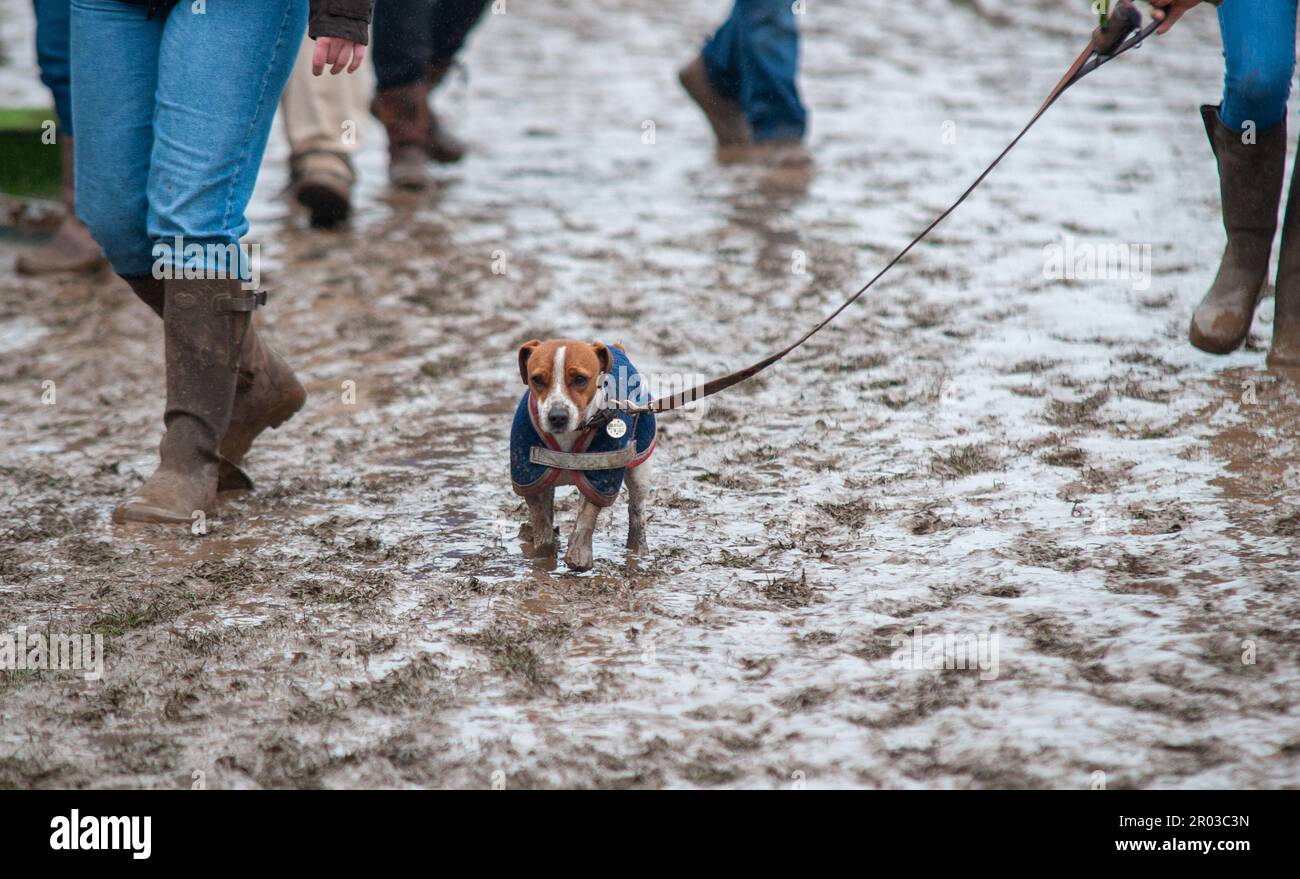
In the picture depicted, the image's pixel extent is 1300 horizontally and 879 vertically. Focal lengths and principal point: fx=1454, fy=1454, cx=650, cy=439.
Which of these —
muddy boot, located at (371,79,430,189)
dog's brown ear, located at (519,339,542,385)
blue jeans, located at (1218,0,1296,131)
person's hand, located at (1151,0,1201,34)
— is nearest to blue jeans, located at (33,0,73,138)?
muddy boot, located at (371,79,430,189)

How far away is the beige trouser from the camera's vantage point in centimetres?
701

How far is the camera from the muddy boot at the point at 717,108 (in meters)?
8.42

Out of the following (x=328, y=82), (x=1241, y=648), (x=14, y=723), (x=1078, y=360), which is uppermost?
(x=328, y=82)


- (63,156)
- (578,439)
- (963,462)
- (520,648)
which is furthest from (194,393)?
(63,156)

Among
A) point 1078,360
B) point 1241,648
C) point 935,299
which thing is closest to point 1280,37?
point 1078,360

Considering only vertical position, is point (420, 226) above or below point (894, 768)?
above

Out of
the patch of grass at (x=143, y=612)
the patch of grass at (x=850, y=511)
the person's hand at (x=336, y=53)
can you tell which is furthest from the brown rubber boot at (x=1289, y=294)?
the patch of grass at (x=143, y=612)

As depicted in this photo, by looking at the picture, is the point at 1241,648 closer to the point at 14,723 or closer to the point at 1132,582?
the point at 1132,582

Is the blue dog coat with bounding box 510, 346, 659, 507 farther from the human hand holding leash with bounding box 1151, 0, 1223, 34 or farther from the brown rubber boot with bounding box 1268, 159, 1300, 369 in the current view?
the brown rubber boot with bounding box 1268, 159, 1300, 369

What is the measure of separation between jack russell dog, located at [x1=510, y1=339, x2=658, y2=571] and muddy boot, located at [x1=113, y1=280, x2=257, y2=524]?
38.0 inches

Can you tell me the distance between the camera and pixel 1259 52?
433 cm

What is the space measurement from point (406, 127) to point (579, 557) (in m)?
Answer: 4.70

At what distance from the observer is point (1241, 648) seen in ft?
9.49

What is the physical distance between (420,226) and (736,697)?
464 centimetres
